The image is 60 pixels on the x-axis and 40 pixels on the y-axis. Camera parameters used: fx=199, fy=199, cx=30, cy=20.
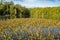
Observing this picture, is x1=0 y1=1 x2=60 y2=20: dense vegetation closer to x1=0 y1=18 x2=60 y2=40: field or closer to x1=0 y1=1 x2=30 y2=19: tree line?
x1=0 y1=1 x2=30 y2=19: tree line

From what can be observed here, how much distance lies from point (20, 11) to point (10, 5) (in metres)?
1.86

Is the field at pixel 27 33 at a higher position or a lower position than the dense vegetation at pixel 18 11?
higher

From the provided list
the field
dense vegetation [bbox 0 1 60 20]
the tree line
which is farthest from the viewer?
the tree line

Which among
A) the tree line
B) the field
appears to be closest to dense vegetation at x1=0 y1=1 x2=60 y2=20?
the tree line

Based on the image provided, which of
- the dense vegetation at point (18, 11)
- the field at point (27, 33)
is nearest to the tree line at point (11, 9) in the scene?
the dense vegetation at point (18, 11)

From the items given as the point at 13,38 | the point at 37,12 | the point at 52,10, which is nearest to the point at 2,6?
the point at 37,12

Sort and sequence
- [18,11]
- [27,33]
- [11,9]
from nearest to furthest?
1. [27,33]
2. [11,9]
3. [18,11]

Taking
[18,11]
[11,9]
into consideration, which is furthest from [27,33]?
[18,11]

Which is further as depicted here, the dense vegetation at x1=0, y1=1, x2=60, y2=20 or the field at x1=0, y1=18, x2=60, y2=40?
the dense vegetation at x1=0, y1=1, x2=60, y2=20

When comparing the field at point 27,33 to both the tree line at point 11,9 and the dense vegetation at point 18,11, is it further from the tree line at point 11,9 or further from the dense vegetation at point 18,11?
the tree line at point 11,9

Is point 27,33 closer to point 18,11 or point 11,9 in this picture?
point 11,9

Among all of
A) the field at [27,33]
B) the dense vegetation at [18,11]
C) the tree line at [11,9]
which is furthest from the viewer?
the tree line at [11,9]

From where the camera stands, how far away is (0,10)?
31.7 meters

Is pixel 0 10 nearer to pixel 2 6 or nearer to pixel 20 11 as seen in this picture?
pixel 2 6
